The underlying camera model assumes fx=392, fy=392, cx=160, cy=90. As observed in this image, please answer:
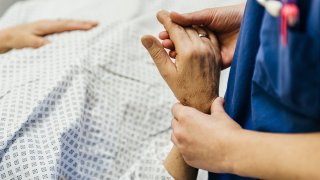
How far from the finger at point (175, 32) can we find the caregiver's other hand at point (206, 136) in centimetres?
17

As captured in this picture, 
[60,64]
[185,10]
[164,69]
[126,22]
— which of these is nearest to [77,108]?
[60,64]

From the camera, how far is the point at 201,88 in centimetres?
90

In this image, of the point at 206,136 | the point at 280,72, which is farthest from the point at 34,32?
the point at 280,72

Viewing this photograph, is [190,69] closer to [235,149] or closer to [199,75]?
[199,75]

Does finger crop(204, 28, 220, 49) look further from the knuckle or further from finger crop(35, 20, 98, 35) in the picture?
finger crop(35, 20, 98, 35)

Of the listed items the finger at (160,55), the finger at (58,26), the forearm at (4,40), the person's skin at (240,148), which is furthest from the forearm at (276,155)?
the forearm at (4,40)

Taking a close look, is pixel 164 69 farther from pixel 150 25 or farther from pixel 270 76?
pixel 150 25

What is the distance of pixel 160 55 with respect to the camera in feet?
3.00

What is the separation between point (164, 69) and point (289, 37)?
0.40 metres

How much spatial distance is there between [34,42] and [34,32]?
6 centimetres

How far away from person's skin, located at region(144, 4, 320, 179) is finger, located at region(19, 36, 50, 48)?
28.0 inches

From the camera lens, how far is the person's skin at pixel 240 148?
611 mm

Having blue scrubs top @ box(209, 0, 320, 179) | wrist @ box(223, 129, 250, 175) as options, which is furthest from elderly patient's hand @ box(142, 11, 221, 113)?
wrist @ box(223, 129, 250, 175)

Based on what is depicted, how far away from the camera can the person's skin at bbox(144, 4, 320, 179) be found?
611 millimetres
